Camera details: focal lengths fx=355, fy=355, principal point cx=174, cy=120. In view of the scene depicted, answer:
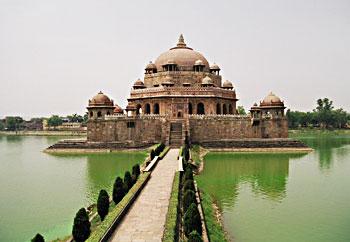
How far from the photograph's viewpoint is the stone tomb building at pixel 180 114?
35.0m

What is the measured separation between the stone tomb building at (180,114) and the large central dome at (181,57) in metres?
0.12

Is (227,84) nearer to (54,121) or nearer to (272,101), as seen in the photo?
(272,101)

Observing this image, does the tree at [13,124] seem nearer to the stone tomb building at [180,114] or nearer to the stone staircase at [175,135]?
the stone tomb building at [180,114]

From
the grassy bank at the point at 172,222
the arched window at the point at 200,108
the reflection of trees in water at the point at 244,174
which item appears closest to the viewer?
the grassy bank at the point at 172,222

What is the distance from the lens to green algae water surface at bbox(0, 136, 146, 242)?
40.9ft

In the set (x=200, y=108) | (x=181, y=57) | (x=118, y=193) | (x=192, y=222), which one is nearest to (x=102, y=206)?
(x=118, y=193)

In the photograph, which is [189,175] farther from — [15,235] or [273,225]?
[15,235]

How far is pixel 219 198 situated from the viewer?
52.7ft

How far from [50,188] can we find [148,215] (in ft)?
30.7

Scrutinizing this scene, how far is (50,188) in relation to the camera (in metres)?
18.6

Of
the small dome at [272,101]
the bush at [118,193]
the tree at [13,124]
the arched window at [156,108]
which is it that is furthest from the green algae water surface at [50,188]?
the tree at [13,124]

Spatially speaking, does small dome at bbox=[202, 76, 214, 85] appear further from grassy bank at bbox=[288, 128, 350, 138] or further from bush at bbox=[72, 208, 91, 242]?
grassy bank at bbox=[288, 128, 350, 138]

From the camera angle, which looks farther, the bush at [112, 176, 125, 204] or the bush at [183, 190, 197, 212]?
the bush at [112, 176, 125, 204]

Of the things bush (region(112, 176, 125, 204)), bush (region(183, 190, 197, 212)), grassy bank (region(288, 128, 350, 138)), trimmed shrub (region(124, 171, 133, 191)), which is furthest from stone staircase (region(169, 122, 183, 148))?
grassy bank (region(288, 128, 350, 138))
